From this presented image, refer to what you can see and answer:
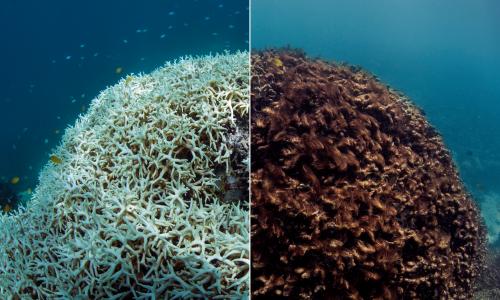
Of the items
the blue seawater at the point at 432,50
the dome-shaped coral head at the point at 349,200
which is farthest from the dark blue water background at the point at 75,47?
the dome-shaped coral head at the point at 349,200

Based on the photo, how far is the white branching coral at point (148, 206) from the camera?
1.93 m

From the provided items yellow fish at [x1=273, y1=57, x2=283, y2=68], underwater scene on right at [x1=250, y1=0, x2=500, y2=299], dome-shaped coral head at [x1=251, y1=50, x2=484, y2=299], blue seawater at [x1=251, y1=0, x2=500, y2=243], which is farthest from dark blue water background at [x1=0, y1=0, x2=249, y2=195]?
dome-shaped coral head at [x1=251, y1=50, x2=484, y2=299]

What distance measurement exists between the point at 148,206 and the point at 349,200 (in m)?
1.42

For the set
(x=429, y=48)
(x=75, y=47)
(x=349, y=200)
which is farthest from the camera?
(x=429, y=48)

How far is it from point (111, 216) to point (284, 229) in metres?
1.14

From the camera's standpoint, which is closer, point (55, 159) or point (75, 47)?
point (55, 159)

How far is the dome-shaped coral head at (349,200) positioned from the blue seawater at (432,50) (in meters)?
0.91

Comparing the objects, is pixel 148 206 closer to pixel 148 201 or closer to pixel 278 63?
pixel 148 201

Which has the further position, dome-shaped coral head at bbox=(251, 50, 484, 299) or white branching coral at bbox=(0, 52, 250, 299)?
dome-shaped coral head at bbox=(251, 50, 484, 299)

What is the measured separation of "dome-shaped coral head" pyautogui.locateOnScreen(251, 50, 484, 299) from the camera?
7.18ft

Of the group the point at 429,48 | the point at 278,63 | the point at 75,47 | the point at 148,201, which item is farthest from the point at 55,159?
the point at 429,48

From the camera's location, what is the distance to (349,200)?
2.43 meters

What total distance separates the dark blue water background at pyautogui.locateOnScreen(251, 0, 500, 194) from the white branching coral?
0.94 m

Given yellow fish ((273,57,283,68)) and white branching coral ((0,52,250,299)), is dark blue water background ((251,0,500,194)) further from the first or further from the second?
white branching coral ((0,52,250,299))
